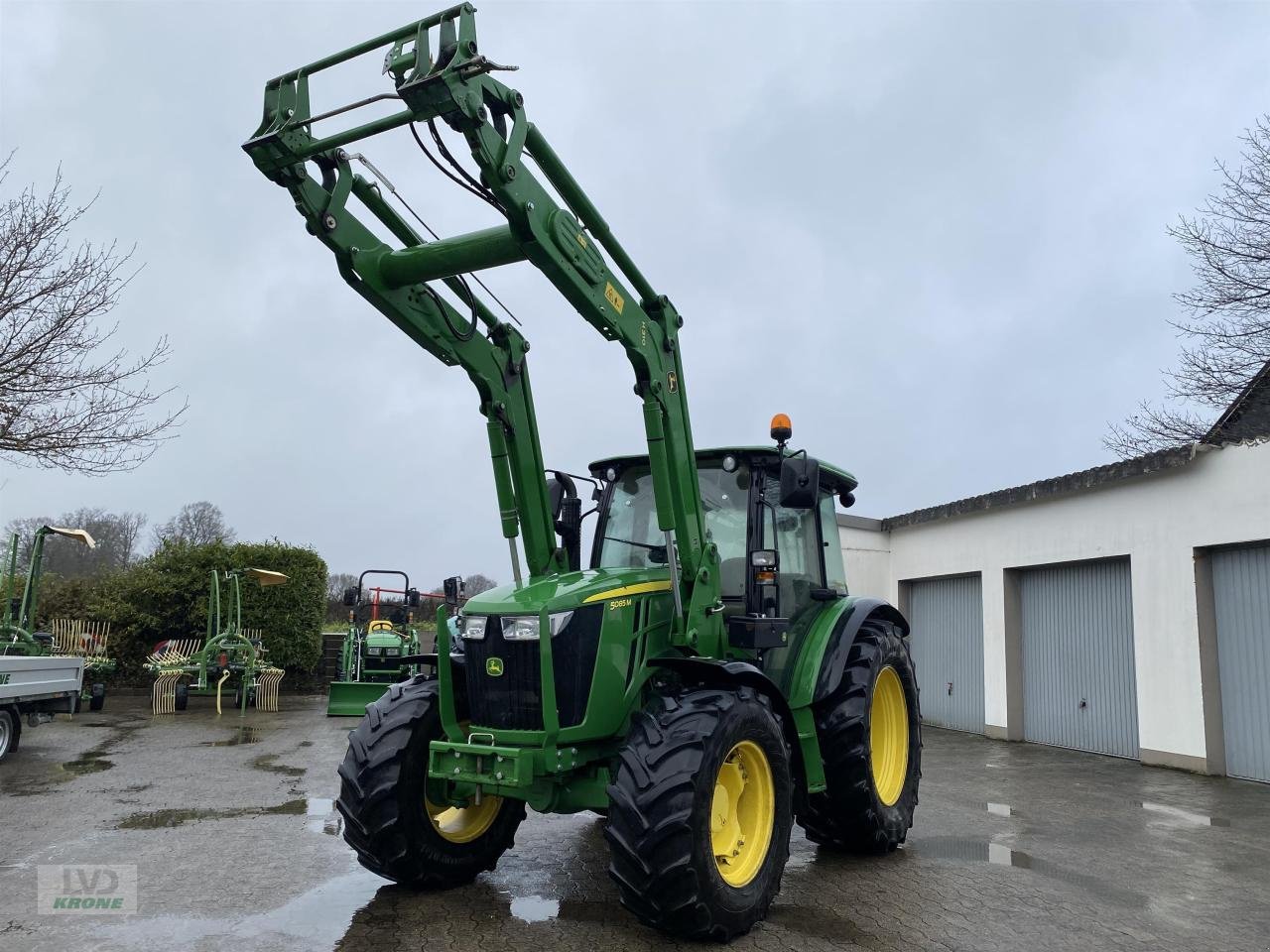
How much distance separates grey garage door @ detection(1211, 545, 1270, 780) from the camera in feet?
29.2

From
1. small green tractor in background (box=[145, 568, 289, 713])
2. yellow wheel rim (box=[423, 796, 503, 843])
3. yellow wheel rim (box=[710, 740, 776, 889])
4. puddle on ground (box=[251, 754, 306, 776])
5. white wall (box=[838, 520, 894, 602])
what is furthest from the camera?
white wall (box=[838, 520, 894, 602])

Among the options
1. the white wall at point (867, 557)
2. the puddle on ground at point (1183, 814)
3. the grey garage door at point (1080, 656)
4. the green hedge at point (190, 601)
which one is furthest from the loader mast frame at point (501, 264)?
the green hedge at point (190, 601)

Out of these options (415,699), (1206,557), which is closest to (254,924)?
(415,699)

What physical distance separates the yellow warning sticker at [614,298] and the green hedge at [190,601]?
1414cm

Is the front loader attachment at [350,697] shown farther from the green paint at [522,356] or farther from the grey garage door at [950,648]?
the grey garage door at [950,648]

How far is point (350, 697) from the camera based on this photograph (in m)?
11.8

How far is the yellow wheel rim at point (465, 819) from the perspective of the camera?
482 cm

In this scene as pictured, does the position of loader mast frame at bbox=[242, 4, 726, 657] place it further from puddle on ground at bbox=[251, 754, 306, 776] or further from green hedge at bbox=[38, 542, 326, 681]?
green hedge at bbox=[38, 542, 326, 681]

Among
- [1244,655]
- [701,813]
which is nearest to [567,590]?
[701,813]

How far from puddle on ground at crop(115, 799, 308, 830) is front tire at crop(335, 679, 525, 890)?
2389 millimetres

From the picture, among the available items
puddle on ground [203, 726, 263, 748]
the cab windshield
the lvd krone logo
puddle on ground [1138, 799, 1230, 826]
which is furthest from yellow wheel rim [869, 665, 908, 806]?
puddle on ground [203, 726, 263, 748]

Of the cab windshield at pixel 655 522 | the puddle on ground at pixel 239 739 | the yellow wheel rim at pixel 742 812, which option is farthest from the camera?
the puddle on ground at pixel 239 739

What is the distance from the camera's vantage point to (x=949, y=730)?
42.9 ft

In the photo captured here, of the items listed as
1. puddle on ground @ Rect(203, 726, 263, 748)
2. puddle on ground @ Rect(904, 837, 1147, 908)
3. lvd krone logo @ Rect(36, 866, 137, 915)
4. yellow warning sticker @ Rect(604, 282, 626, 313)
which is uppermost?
yellow warning sticker @ Rect(604, 282, 626, 313)
